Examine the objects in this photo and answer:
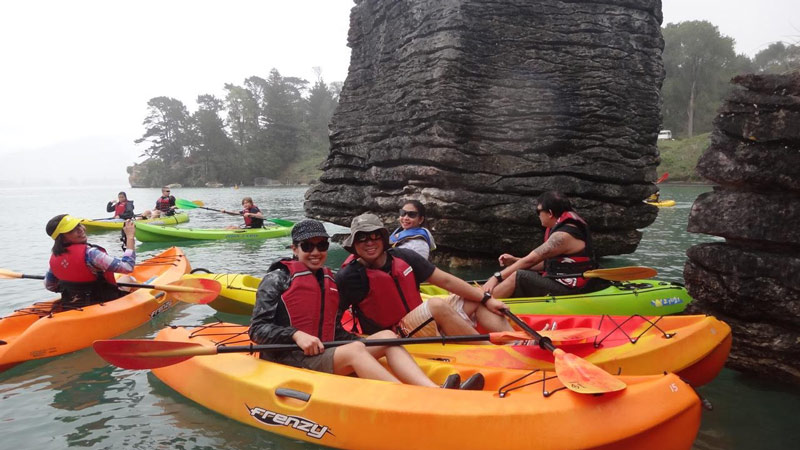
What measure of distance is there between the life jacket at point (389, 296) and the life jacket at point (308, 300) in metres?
0.41


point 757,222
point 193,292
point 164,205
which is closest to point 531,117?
point 757,222

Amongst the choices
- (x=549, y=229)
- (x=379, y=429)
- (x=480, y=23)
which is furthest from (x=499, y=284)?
(x=480, y=23)

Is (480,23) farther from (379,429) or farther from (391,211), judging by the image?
(379,429)

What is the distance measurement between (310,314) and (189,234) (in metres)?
13.1

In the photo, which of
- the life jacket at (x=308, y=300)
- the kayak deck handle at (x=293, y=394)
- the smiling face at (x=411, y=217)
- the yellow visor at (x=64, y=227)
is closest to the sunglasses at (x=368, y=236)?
the life jacket at (x=308, y=300)

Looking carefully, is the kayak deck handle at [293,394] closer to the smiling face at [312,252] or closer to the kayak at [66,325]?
the smiling face at [312,252]

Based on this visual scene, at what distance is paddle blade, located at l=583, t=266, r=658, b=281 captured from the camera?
246 inches

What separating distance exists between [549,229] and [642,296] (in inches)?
58.4

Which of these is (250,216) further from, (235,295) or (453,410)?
(453,410)

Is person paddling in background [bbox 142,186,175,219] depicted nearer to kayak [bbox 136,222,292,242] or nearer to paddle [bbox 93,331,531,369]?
kayak [bbox 136,222,292,242]

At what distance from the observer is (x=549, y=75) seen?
1016cm

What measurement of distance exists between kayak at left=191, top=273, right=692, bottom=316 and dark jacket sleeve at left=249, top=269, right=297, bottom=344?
2.55m

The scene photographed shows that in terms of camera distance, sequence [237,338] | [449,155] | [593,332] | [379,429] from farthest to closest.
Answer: [449,155]
[237,338]
[593,332]
[379,429]

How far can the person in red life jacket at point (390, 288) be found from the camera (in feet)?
14.0
